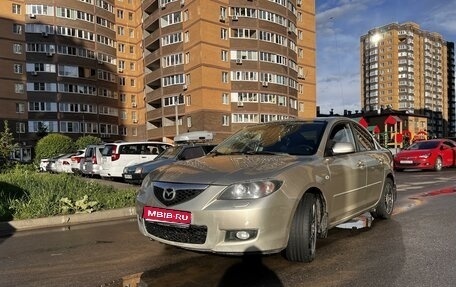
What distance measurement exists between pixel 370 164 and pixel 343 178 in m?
1.13

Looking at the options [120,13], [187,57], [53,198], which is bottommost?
[53,198]

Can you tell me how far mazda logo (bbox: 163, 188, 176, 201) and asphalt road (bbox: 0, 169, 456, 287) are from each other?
799 mm

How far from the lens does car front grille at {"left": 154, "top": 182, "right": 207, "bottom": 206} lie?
4.49 meters

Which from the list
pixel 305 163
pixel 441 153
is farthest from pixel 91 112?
pixel 305 163

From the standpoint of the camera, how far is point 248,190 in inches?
175

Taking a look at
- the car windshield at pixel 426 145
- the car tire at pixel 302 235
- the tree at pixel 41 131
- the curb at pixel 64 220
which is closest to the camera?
the car tire at pixel 302 235

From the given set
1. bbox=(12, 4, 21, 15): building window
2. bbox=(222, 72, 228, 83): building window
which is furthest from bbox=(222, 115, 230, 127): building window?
bbox=(12, 4, 21, 15): building window

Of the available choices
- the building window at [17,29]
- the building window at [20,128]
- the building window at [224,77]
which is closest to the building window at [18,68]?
the building window at [17,29]

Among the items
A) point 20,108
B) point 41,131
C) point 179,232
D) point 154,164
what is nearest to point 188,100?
point 41,131

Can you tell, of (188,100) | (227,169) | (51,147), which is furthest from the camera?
(188,100)

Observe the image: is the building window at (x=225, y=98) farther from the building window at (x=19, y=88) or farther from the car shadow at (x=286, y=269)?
the car shadow at (x=286, y=269)

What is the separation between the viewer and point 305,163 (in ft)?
16.8

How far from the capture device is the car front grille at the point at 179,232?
4.44 meters

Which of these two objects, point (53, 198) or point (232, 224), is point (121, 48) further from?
point (232, 224)
